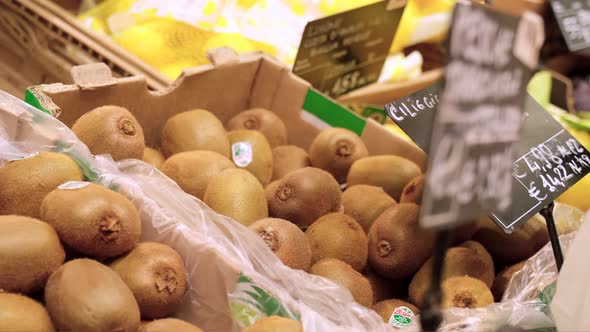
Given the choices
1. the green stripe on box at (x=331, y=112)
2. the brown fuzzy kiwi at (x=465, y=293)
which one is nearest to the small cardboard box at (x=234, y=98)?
the green stripe on box at (x=331, y=112)

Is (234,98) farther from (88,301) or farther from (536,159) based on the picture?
(88,301)

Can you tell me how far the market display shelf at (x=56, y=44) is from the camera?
192 centimetres

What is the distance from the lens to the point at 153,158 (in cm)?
162

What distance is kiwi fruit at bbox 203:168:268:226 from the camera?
4.60ft

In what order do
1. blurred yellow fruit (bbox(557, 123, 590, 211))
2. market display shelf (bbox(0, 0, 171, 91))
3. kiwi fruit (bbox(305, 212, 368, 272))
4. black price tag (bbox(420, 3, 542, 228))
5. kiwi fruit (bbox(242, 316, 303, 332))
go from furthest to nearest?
market display shelf (bbox(0, 0, 171, 91)) < blurred yellow fruit (bbox(557, 123, 590, 211)) < kiwi fruit (bbox(305, 212, 368, 272)) < kiwi fruit (bbox(242, 316, 303, 332)) < black price tag (bbox(420, 3, 542, 228))

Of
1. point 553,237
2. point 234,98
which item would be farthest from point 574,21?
point 234,98

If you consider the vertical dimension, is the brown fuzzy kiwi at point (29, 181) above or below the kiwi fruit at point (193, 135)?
above

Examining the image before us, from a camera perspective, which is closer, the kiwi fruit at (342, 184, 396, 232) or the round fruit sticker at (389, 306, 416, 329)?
the round fruit sticker at (389, 306, 416, 329)

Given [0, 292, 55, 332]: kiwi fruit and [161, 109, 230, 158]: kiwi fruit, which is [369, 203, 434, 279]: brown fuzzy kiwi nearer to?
[161, 109, 230, 158]: kiwi fruit

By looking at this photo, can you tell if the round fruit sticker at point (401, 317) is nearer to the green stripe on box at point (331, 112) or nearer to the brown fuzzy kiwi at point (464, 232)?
the brown fuzzy kiwi at point (464, 232)

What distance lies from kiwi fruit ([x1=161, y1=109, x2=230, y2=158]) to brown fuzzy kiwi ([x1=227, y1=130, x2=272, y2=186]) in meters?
0.03

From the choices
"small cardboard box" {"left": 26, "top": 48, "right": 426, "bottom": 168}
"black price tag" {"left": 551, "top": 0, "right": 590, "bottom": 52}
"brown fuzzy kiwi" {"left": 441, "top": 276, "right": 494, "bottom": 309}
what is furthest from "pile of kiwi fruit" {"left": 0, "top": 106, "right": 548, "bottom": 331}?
"black price tag" {"left": 551, "top": 0, "right": 590, "bottom": 52}

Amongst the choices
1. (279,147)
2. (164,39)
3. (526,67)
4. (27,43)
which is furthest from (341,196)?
(27,43)

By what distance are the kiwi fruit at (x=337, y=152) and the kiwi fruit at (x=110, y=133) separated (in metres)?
0.49
